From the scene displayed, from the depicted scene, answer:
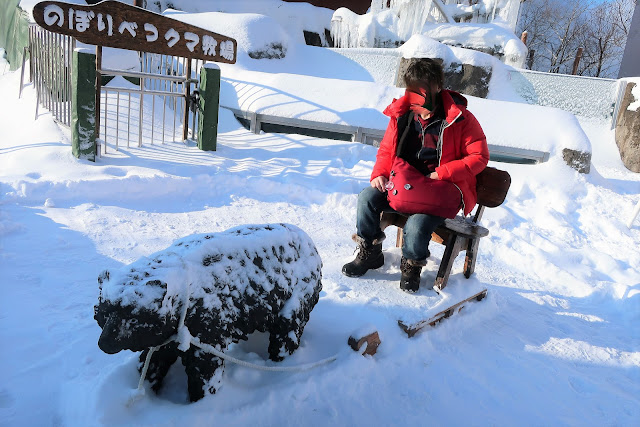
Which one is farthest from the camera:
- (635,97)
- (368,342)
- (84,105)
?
(635,97)

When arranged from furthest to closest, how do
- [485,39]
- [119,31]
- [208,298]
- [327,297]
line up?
[485,39] < [119,31] < [327,297] < [208,298]

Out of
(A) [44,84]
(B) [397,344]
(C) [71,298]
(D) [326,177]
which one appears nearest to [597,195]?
(D) [326,177]

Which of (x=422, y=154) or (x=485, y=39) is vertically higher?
(x=485, y=39)

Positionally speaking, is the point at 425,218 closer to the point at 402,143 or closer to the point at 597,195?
the point at 402,143

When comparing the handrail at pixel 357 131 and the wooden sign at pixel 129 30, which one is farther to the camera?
the handrail at pixel 357 131

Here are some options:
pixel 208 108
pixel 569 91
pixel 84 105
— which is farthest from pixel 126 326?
pixel 569 91

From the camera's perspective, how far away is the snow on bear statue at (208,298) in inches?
64.1

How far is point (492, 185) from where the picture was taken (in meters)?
3.19

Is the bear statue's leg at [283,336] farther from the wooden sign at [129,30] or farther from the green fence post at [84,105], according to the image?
the wooden sign at [129,30]

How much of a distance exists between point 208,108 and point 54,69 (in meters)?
2.07

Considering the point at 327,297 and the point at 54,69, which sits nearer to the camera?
the point at 327,297

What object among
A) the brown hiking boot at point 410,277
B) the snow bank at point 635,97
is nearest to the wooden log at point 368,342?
the brown hiking boot at point 410,277

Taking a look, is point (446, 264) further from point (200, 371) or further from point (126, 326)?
point (126, 326)

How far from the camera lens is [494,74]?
34.8ft
